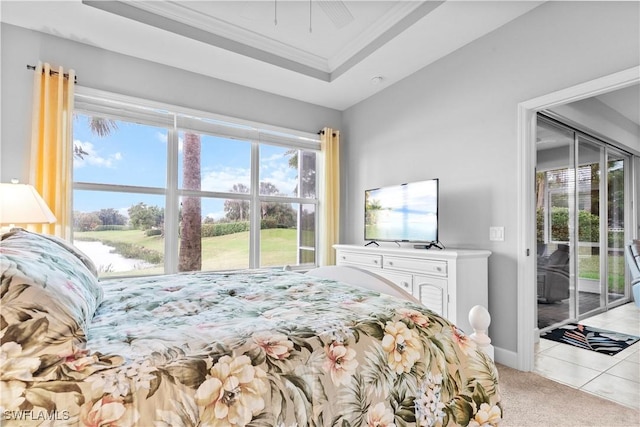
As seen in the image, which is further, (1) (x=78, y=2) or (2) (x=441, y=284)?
(2) (x=441, y=284)

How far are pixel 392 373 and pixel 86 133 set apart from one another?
3.32 metres

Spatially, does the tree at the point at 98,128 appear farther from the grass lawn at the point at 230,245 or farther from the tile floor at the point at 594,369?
the tile floor at the point at 594,369

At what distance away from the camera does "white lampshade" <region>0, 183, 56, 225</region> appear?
2.03 meters

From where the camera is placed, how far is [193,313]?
3.49ft

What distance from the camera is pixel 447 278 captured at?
2422 mm

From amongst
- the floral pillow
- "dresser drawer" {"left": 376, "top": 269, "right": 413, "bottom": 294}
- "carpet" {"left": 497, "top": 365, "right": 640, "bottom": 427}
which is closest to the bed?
the floral pillow

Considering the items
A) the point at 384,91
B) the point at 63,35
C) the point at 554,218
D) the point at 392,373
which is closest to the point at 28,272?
the point at 392,373

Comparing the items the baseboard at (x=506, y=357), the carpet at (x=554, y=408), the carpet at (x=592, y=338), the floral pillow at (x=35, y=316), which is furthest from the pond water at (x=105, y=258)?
the carpet at (x=592, y=338)

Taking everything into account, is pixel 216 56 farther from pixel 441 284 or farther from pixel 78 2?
pixel 441 284

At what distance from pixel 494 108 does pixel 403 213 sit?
1.17m

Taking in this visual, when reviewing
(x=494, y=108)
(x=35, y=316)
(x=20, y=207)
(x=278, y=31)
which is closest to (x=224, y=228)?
(x=20, y=207)

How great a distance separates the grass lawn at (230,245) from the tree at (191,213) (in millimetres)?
93

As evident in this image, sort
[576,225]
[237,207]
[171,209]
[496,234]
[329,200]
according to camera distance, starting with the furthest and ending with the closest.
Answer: [329,200]
[237,207]
[576,225]
[171,209]
[496,234]

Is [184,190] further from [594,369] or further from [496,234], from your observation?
[594,369]
